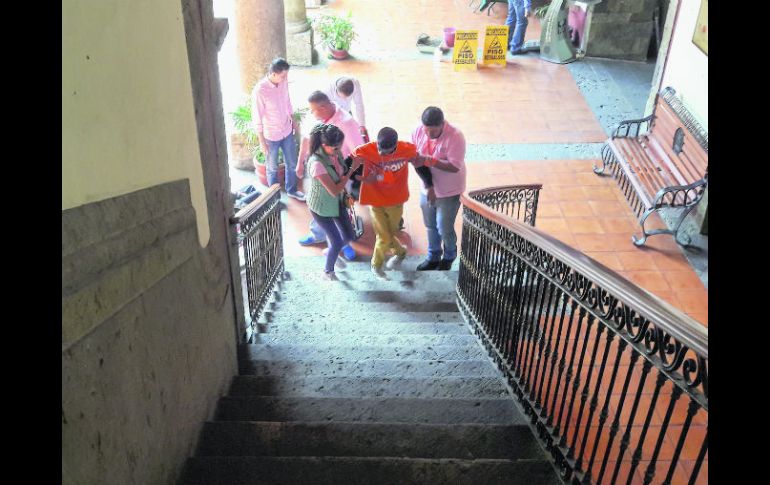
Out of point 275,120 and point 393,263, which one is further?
Result: point 275,120

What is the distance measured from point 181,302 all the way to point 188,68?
106 cm

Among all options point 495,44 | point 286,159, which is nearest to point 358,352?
point 286,159

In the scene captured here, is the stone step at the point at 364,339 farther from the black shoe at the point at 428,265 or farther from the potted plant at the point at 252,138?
the potted plant at the point at 252,138

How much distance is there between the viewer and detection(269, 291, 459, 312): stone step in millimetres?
4887

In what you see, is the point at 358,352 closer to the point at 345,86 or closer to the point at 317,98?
the point at 317,98

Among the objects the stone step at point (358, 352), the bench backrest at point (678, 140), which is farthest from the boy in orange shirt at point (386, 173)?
the bench backrest at point (678, 140)

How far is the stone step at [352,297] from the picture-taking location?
16.5ft

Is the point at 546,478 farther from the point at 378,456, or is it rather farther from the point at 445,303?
the point at 445,303

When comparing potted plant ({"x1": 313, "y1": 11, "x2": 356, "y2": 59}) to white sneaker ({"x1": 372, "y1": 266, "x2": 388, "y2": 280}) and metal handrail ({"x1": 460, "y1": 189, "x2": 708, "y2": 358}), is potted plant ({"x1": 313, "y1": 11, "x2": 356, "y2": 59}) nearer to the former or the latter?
white sneaker ({"x1": 372, "y1": 266, "x2": 388, "y2": 280})

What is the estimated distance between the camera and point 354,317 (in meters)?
Result: 4.66

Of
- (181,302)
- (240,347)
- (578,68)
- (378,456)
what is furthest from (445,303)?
(578,68)

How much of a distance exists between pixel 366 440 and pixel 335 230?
2.47 metres

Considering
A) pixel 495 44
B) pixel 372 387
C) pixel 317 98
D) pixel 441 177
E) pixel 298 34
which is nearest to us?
pixel 372 387
